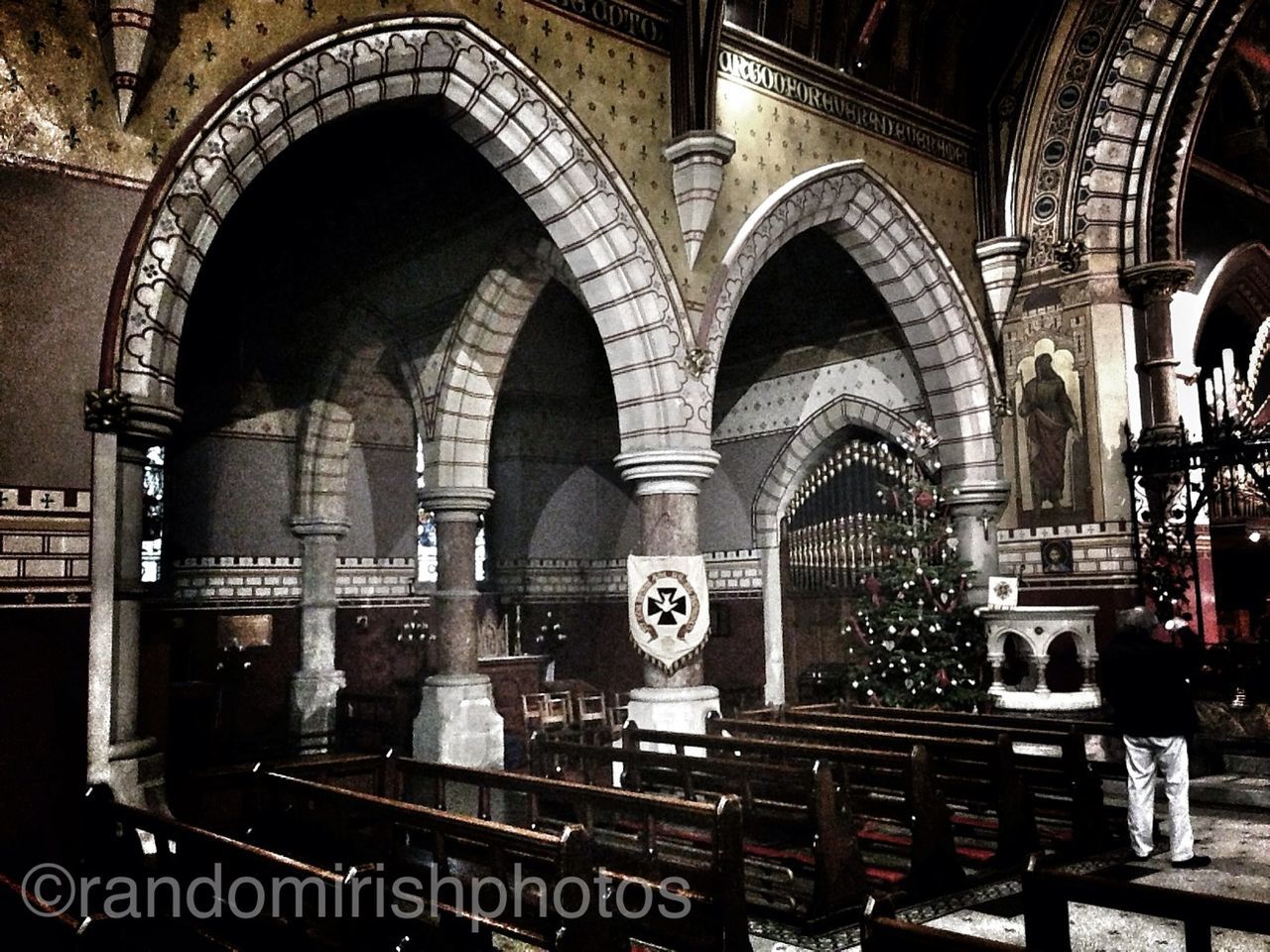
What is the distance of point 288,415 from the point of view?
1228cm

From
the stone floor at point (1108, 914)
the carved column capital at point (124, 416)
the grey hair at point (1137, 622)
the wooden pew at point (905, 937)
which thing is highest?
the carved column capital at point (124, 416)

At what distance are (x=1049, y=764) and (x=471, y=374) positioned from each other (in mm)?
6725

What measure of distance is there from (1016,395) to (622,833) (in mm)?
6577

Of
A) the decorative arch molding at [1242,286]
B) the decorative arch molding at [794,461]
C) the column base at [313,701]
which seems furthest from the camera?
the decorative arch molding at [1242,286]

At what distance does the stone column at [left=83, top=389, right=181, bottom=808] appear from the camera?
5.25 m

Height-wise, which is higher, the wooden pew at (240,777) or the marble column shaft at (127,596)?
the marble column shaft at (127,596)

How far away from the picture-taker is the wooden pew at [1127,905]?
8.24 feet

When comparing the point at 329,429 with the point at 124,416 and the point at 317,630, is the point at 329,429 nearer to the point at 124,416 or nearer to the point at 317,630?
the point at 317,630

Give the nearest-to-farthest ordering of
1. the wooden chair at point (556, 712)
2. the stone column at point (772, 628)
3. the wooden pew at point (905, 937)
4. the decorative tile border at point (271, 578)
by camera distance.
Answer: the wooden pew at point (905, 937) → the wooden chair at point (556, 712) → the decorative tile border at point (271, 578) → the stone column at point (772, 628)

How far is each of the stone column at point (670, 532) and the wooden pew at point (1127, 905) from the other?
499 centimetres

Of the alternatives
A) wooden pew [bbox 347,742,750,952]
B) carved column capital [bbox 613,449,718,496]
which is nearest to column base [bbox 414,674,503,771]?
carved column capital [bbox 613,449,718,496]

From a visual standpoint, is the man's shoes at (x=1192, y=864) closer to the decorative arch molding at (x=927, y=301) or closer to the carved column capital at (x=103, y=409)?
the decorative arch molding at (x=927, y=301)

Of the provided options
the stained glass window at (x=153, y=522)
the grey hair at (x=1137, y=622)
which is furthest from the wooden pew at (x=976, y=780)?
the stained glass window at (x=153, y=522)

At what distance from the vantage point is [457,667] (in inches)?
409
